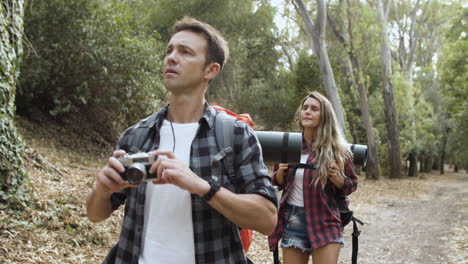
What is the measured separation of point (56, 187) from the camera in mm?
7656

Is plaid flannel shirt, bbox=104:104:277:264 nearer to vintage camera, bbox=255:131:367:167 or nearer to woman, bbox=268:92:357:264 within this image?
vintage camera, bbox=255:131:367:167

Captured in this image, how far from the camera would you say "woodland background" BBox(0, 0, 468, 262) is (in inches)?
439

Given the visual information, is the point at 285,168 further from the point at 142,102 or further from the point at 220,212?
the point at 142,102

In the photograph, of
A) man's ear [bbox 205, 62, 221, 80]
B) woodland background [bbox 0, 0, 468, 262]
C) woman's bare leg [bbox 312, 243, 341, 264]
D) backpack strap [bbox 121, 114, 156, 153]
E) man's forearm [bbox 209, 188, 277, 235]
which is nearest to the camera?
man's forearm [bbox 209, 188, 277, 235]

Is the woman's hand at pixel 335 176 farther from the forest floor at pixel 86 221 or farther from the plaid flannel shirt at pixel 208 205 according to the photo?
the forest floor at pixel 86 221

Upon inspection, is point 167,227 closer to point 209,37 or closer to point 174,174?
point 174,174

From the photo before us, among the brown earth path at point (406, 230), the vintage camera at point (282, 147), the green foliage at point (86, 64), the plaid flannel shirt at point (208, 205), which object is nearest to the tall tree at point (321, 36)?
the brown earth path at point (406, 230)

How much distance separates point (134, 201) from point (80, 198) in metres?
5.80

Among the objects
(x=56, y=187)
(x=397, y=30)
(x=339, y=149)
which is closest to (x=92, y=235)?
(x=56, y=187)

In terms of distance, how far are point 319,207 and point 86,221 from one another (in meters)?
3.90

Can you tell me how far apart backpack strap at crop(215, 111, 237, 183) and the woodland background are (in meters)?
3.45

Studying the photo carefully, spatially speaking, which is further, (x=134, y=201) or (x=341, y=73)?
(x=341, y=73)

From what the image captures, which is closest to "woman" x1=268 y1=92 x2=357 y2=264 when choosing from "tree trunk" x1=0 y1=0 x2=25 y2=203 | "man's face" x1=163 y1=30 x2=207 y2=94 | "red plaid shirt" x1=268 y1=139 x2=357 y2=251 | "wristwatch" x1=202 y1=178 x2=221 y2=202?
"red plaid shirt" x1=268 y1=139 x2=357 y2=251

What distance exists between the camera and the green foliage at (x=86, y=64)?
1146 centimetres
